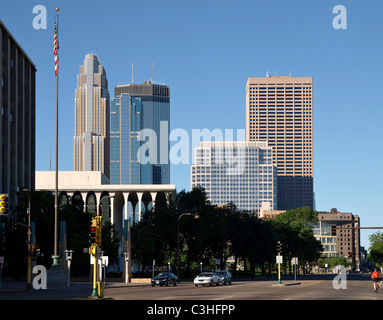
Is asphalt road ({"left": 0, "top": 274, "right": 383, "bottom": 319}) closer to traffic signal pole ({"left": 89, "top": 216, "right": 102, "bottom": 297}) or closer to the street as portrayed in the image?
the street

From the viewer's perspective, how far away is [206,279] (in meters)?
69.1

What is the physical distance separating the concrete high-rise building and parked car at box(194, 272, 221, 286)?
4998 cm

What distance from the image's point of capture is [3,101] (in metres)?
111

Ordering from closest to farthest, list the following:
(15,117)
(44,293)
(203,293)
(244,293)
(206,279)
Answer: (244,293) < (203,293) < (44,293) < (206,279) < (15,117)

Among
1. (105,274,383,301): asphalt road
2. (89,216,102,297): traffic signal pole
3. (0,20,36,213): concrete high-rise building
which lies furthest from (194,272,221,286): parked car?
(0,20,36,213): concrete high-rise building

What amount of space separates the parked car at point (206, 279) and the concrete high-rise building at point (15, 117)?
50.0 metres

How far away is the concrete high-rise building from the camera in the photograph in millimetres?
111688

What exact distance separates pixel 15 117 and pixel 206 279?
62.2 m

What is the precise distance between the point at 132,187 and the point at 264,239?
2435 inches

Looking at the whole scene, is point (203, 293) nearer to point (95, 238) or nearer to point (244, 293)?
point (244, 293)

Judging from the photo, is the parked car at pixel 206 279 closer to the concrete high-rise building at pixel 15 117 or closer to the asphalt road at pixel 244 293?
the asphalt road at pixel 244 293

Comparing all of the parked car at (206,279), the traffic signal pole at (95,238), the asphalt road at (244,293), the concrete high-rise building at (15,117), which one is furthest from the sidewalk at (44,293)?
the concrete high-rise building at (15,117)

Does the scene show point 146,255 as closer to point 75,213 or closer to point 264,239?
point 75,213
